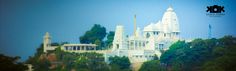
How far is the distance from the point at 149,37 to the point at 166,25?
1.27 feet

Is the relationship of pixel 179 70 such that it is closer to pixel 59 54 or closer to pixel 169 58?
pixel 169 58

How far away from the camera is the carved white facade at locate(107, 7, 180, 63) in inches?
582

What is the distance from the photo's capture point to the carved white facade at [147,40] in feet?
48.5

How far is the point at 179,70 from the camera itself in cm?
1461

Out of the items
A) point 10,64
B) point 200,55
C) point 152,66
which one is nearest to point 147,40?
point 152,66

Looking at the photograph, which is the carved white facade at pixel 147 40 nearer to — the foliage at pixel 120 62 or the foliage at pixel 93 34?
the foliage at pixel 120 62

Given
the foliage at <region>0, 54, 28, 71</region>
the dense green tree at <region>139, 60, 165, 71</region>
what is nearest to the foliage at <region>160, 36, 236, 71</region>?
the dense green tree at <region>139, 60, 165, 71</region>

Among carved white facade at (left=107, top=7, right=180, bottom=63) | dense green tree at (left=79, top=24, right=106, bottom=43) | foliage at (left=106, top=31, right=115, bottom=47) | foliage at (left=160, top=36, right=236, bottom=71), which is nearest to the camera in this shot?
dense green tree at (left=79, top=24, right=106, bottom=43)

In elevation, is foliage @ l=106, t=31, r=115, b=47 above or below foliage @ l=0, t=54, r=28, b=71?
above

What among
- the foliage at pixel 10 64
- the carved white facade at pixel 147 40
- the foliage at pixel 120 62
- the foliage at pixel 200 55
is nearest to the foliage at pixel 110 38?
the carved white facade at pixel 147 40

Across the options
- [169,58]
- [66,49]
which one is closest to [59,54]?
[66,49]

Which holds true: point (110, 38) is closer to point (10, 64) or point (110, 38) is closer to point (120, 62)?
point (120, 62)

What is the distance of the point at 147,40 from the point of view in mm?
15289

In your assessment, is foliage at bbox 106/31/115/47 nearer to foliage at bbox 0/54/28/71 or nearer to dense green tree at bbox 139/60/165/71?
dense green tree at bbox 139/60/165/71
